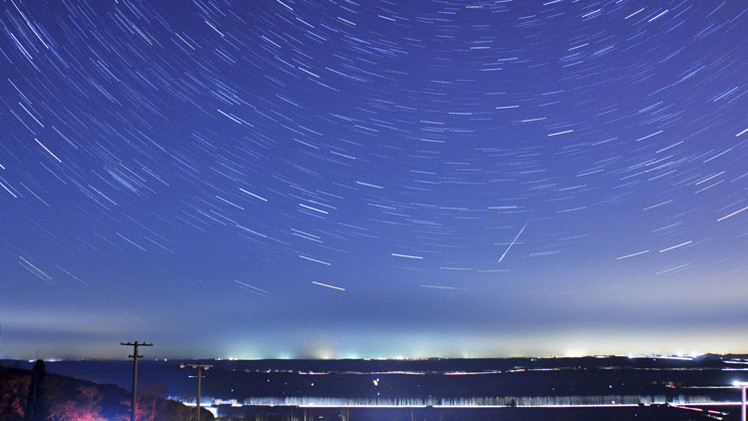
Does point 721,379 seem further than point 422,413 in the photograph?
Yes

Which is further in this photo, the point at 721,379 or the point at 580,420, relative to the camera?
the point at 721,379

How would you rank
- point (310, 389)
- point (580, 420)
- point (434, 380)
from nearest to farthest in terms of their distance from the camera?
point (580, 420), point (310, 389), point (434, 380)

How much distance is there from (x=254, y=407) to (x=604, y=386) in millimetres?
92964

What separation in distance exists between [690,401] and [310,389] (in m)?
81.5

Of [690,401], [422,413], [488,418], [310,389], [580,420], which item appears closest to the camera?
[580,420]

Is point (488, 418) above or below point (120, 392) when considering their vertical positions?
below

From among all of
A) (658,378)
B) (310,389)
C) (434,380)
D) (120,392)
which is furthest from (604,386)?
(120,392)

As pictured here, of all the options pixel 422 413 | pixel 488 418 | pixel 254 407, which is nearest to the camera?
pixel 488 418

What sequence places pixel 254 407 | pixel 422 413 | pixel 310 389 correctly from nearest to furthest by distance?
pixel 422 413 < pixel 254 407 < pixel 310 389

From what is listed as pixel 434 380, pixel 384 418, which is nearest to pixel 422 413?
pixel 384 418

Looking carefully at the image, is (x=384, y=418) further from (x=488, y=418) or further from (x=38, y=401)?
(x=38, y=401)

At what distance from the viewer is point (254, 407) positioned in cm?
9419

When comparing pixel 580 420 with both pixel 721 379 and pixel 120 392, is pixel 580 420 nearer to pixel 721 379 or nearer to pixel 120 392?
pixel 120 392

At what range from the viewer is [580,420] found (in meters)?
76.6
